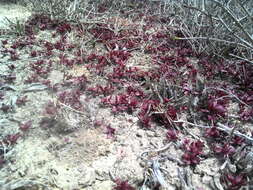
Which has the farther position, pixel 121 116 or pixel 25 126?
pixel 121 116

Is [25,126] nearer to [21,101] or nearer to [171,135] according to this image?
[21,101]

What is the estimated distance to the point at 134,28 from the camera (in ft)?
22.7

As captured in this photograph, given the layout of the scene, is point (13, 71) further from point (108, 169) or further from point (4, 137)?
point (108, 169)

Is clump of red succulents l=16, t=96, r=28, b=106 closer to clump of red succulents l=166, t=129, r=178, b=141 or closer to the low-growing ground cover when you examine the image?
the low-growing ground cover

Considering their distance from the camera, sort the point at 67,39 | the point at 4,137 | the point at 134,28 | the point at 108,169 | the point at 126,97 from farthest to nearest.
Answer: the point at 134,28, the point at 67,39, the point at 126,97, the point at 4,137, the point at 108,169

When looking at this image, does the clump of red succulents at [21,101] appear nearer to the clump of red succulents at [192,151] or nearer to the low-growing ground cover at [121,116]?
the low-growing ground cover at [121,116]

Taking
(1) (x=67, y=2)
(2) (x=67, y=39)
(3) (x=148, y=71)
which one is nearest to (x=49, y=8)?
(1) (x=67, y=2)

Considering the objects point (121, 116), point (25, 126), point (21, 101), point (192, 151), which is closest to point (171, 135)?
point (192, 151)

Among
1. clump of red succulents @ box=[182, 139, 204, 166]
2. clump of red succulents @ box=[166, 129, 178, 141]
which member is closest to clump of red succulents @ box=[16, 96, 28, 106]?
clump of red succulents @ box=[166, 129, 178, 141]

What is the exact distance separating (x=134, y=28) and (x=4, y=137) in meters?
4.50

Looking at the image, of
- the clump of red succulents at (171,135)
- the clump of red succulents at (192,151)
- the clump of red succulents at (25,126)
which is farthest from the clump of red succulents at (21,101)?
the clump of red succulents at (192,151)

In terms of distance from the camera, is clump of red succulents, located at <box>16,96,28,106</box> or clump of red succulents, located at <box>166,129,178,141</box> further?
clump of red succulents, located at <box>16,96,28,106</box>

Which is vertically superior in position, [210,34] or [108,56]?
[210,34]

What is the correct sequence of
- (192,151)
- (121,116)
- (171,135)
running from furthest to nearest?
(121,116) < (171,135) < (192,151)
